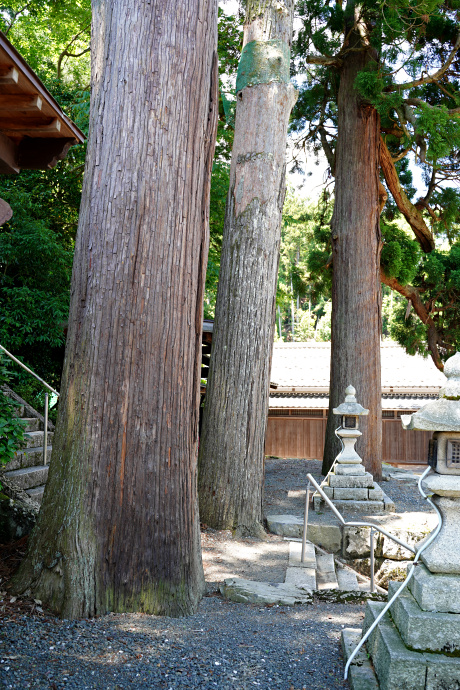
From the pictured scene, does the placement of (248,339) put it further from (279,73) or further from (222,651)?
(222,651)

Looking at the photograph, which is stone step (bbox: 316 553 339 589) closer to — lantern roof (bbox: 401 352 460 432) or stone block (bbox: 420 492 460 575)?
stone block (bbox: 420 492 460 575)

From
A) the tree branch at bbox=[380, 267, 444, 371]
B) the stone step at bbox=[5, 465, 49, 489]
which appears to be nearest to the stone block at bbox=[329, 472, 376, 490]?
the stone step at bbox=[5, 465, 49, 489]

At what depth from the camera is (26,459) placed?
18.0 ft

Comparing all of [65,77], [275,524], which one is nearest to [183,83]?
[275,524]

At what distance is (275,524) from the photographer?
6.56 m

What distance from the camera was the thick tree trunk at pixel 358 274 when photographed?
10.5 m

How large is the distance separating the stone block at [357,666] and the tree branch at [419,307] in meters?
9.81

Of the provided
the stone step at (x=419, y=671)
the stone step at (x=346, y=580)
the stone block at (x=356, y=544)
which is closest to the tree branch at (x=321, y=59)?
the stone block at (x=356, y=544)

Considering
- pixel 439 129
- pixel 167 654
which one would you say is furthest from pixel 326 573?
pixel 439 129

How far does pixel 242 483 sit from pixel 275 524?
850mm

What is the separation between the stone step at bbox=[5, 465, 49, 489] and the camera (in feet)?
16.4

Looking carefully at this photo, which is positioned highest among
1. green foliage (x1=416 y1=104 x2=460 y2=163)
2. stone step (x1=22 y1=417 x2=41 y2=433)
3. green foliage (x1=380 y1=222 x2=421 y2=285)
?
green foliage (x1=416 y1=104 x2=460 y2=163)

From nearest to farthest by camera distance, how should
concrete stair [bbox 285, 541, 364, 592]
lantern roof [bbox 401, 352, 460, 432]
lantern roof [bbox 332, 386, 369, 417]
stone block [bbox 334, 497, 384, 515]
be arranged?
lantern roof [bbox 401, 352, 460, 432] < concrete stair [bbox 285, 541, 364, 592] < stone block [bbox 334, 497, 384, 515] < lantern roof [bbox 332, 386, 369, 417]

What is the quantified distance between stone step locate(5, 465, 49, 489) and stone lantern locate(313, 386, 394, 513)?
4106 mm
